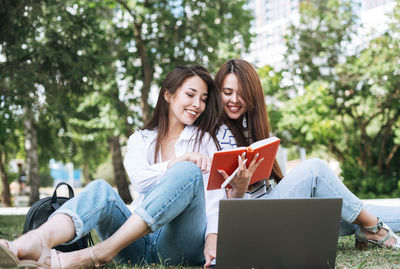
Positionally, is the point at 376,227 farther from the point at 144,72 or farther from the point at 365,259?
the point at 144,72

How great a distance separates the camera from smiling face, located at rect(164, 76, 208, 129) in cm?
271

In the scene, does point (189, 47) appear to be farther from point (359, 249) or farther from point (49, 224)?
point (49, 224)

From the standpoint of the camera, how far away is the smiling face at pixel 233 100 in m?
2.93

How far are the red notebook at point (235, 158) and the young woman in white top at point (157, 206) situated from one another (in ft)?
0.26

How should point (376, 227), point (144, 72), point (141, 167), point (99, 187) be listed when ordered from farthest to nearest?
point (144, 72)
point (376, 227)
point (141, 167)
point (99, 187)

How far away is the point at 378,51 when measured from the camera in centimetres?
1073

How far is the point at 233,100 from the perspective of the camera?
2.91 m

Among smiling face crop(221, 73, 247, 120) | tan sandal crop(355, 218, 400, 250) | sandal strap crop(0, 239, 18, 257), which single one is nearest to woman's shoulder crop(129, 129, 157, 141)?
smiling face crop(221, 73, 247, 120)

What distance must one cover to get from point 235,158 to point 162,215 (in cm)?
46

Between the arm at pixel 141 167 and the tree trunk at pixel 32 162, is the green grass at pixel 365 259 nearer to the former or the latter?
the arm at pixel 141 167

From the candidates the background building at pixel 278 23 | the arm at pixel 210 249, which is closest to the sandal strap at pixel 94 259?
the arm at pixel 210 249

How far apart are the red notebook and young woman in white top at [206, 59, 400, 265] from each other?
0.05 m

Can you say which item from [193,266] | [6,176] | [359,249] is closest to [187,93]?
[193,266]

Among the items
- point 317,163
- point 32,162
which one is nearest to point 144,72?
point 32,162
